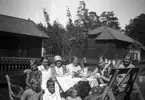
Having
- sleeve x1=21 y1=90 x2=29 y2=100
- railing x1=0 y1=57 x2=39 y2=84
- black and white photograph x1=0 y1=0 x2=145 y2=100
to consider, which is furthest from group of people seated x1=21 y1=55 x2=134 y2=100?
railing x1=0 y1=57 x2=39 y2=84

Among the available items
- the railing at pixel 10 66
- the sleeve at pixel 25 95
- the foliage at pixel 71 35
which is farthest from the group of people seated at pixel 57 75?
the foliage at pixel 71 35

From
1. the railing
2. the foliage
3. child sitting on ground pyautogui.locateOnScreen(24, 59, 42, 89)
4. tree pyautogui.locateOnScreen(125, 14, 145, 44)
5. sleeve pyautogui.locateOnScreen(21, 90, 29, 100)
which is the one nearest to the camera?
sleeve pyautogui.locateOnScreen(21, 90, 29, 100)

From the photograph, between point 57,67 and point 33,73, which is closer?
point 33,73

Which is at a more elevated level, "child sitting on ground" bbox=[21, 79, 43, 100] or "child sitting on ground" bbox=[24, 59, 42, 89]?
"child sitting on ground" bbox=[24, 59, 42, 89]

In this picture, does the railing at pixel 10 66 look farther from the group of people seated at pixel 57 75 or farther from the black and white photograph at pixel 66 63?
the group of people seated at pixel 57 75

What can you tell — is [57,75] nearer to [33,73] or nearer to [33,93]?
[33,73]

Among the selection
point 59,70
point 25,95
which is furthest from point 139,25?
point 25,95

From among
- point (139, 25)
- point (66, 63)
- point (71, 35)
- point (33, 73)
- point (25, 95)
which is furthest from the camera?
point (139, 25)

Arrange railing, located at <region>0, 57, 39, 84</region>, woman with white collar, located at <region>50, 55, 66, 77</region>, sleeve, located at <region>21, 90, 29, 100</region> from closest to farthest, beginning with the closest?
sleeve, located at <region>21, 90, 29, 100</region>, woman with white collar, located at <region>50, 55, 66, 77</region>, railing, located at <region>0, 57, 39, 84</region>

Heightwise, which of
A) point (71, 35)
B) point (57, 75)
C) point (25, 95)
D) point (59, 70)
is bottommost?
point (25, 95)

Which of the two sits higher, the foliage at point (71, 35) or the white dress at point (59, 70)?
the foliage at point (71, 35)

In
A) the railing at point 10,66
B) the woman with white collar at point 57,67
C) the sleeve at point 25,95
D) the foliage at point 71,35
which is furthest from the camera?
the foliage at point 71,35

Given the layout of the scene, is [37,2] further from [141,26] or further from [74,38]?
[141,26]

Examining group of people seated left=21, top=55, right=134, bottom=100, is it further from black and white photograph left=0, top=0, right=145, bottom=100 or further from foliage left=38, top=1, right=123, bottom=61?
foliage left=38, top=1, right=123, bottom=61
